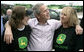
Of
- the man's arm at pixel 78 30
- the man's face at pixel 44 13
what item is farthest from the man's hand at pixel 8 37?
the man's arm at pixel 78 30

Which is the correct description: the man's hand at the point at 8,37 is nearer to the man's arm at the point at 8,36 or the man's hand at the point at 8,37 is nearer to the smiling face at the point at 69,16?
the man's arm at the point at 8,36

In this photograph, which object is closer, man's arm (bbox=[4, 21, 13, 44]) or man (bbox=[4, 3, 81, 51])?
man's arm (bbox=[4, 21, 13, 44])

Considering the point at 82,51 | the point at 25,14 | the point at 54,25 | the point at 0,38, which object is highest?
the point at 25,14

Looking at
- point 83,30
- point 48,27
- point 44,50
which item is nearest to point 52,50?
point 44,50

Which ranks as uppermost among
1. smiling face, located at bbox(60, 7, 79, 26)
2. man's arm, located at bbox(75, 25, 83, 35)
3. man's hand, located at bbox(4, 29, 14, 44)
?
smiling face, located at bbox(60, 7, 79, 26)

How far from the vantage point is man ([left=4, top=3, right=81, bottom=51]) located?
2.24m

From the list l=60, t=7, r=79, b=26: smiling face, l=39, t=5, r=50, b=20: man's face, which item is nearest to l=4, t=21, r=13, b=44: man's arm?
l=39, t=5, r=50, b=20: man's face

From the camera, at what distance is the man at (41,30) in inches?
88.1

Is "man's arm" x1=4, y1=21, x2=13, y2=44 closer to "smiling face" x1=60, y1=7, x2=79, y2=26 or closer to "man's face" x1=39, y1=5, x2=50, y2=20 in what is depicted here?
"man's face" x1=39, y1=5, x2=50, y2=20

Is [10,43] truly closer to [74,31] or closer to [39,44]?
[39,44]

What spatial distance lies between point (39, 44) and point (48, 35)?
161 millimetres

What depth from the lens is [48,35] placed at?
7.42 ft

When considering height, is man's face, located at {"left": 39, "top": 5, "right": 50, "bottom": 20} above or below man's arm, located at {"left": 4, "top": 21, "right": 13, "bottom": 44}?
above

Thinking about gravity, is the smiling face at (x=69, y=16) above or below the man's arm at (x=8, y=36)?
above
